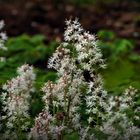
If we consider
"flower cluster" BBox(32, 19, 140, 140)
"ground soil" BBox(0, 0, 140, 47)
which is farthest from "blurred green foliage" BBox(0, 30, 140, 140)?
"ground soil" BBox(0, 0, 140, 47)

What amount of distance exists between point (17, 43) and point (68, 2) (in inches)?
280

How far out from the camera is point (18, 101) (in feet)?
14.9

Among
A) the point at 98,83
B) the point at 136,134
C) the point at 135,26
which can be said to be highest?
the point at 135,26

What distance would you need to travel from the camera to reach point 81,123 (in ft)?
16.8

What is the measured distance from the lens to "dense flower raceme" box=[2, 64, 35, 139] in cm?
456

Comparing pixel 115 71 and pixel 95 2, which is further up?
pixel 95 2

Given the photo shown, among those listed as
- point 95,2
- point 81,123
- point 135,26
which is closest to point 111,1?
point 95,2

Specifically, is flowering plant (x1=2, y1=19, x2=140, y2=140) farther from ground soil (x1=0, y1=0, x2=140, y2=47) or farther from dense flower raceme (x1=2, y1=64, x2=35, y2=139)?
ground soil (x1=0, y1=0, x2=140, y2=47)

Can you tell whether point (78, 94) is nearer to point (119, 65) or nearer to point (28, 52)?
point (119, 65)

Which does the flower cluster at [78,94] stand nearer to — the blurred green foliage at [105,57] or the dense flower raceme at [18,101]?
the dense flower raceme at [18,101]

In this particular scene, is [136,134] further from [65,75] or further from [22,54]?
[22,54]

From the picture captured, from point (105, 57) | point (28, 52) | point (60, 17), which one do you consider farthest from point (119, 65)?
point (60, 17)

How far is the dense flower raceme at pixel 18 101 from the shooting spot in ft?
15.0

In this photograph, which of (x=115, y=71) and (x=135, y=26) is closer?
(x=115, y=71)
